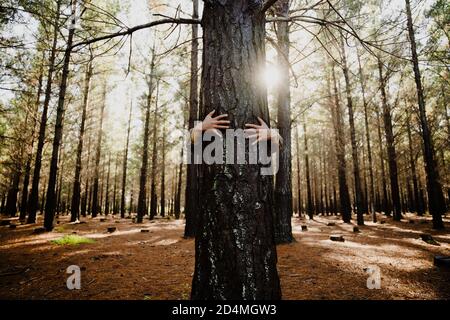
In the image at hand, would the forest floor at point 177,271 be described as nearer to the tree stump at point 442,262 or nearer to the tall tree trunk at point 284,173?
the tree stump at point 442,262

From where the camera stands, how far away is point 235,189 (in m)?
2.23

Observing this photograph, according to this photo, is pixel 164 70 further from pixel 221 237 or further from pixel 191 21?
pixel 221 237

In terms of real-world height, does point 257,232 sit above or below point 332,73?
below

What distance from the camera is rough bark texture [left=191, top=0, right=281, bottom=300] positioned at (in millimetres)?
2172

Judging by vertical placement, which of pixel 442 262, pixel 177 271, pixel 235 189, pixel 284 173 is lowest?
pixel 177 271

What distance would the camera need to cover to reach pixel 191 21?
297 centimetres

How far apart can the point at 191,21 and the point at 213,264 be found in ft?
8.35

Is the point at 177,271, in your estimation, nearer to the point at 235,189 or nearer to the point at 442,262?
the point at 235,189

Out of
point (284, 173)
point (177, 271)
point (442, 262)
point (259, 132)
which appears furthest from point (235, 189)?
point (284, 173)

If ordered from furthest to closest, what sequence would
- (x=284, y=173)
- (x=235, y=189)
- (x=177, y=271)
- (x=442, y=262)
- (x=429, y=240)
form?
(x=429, y=240) → (x=284, y=173) → (x=442, y=262) → (x=177, y=271) → (x=235, y=189)

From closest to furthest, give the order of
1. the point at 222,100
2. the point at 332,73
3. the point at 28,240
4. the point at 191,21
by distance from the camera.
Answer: the point at 222,100 < the point at 191,21 < the point at 28,240 < the point at 332,73

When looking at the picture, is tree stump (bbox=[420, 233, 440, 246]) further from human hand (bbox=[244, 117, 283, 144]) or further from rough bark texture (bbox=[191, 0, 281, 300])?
human hand (bbox=[244, 117, 283, 144])

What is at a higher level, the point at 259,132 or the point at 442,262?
the point at 259,132

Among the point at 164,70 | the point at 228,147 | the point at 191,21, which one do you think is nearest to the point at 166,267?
the point at 228,147
